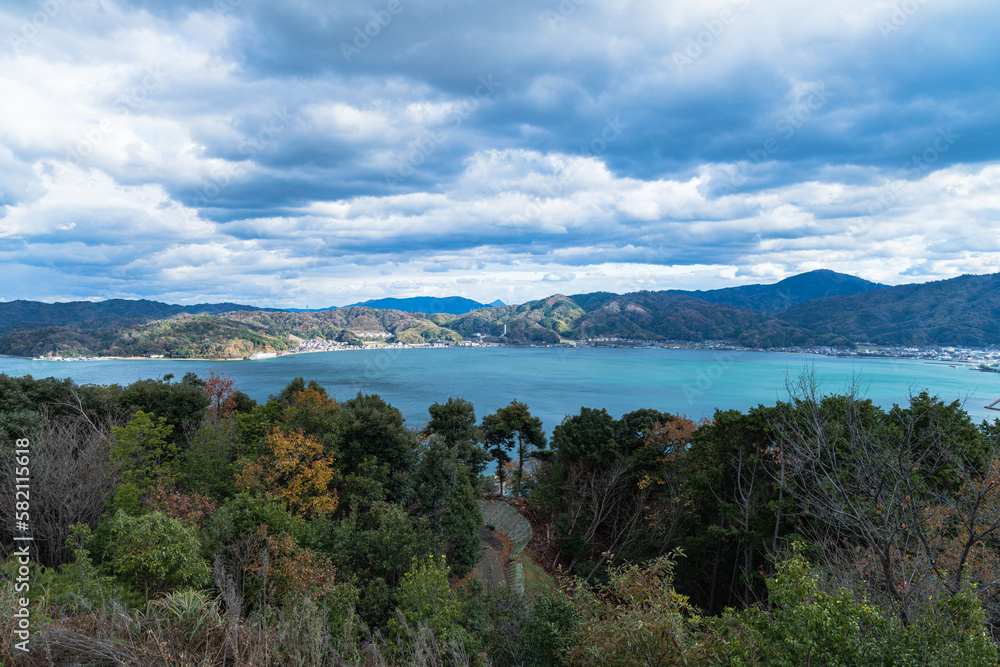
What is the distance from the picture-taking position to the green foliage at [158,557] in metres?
8.58

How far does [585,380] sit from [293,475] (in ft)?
258

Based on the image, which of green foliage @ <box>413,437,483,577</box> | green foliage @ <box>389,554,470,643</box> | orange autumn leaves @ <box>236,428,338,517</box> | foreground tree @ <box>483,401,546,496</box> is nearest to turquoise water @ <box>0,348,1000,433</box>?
foreground tree @ <box>483,401,546,496</box>

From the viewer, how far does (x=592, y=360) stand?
132m

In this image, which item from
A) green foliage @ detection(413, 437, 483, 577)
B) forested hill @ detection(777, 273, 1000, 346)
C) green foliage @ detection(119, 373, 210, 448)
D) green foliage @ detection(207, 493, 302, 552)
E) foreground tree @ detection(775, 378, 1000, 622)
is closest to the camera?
foreground tree @ detection(775, 378, 1000, 622)

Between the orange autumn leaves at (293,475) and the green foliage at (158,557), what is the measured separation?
5.98m

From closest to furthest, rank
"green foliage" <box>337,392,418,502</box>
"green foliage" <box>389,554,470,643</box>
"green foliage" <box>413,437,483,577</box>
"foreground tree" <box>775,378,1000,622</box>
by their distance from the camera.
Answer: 1. "foreground tree" <box>775,378,1000,622</box>
2. "green foliage" <box>389,554,470,643</box>
3. "green foliage" <box>413,437,483,577</box>
4. "green foliage" <box>337,392,418,502</box>

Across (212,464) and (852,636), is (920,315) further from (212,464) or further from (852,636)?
(212,464)

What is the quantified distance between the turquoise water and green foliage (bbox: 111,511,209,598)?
4360cm

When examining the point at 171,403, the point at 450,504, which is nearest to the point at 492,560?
the point at 450,504

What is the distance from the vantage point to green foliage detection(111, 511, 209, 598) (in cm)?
858

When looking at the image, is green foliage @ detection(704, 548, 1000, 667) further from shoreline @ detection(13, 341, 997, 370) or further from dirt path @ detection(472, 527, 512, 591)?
shoreline @ detection(13, 341, 997, 370)

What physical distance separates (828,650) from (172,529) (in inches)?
435

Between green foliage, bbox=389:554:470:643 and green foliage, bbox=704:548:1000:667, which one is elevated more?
green foliage, bbox=704:548:1000:667

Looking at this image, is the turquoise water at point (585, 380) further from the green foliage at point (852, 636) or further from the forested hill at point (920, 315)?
the green foliage at point (852, 636)
